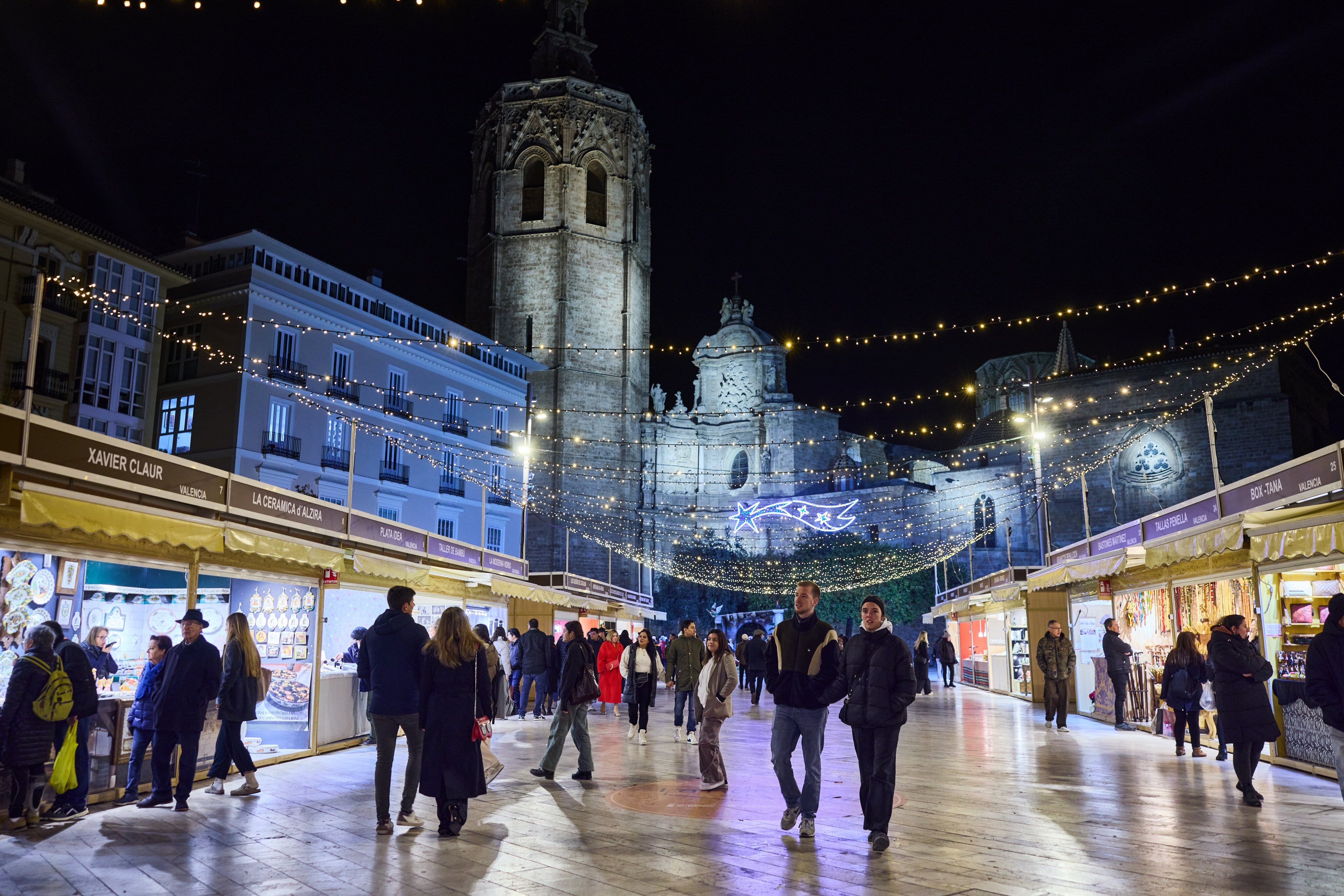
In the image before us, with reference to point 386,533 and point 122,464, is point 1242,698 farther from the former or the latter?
point 386,533

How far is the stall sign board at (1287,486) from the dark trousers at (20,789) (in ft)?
31.4

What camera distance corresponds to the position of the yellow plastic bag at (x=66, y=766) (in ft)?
20.3

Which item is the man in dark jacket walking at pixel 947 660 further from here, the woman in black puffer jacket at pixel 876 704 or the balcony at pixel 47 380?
the balcony at pixel 47 380

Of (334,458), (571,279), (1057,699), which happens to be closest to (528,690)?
(1057,699)

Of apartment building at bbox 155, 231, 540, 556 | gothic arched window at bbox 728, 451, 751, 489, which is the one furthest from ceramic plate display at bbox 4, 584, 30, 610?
gothic arched window at bbox 728, 451, 751, 489

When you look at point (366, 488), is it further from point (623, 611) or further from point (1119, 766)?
point (1119, 766)

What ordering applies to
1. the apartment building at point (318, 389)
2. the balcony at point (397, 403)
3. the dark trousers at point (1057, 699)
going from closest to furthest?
the dark trousers at point (1057, 699) < the apartment building at point (318, 389) < the balcony at point (397, 403)

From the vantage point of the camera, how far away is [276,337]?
93.6 feet

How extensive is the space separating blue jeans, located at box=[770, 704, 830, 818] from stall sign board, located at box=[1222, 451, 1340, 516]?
16.0 feet

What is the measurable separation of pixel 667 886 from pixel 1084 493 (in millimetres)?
14106

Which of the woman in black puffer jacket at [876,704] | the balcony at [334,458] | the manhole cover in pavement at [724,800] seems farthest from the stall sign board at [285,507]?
the balcony at [334,458]

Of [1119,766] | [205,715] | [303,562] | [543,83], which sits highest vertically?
[543,83]

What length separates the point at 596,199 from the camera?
4678 centimetres

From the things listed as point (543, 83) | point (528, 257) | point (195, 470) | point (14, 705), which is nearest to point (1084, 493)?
point (195, 470)
